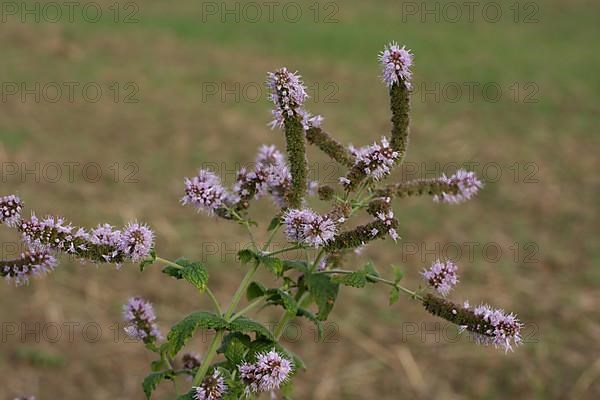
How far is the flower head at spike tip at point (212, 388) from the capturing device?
1916 millimetres

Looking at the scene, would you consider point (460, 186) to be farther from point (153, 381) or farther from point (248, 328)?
point (153, 381)

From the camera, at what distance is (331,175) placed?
1063 cm

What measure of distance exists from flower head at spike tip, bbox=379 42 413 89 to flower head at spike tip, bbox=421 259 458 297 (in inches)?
19.7

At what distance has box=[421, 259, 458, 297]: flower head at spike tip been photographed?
2.29 metres

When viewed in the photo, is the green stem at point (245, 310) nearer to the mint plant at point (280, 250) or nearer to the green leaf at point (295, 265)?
the mint plant at point (280, 250)

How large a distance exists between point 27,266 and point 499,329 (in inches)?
46.4

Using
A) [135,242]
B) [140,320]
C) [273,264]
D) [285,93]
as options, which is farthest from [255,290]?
[285,93]

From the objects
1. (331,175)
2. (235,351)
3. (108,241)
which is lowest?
(235,351)

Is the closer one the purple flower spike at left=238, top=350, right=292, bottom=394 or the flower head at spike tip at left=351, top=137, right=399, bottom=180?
the purple flower spike at left=238, top=350, right=292, bottom=394

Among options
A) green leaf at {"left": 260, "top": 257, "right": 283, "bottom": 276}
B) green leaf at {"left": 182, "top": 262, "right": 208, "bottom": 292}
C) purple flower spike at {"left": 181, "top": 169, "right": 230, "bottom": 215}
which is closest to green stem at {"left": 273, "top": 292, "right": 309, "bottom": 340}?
green leaf at {"left": 260, "top": 257, "right": 283, "bottom": 276}

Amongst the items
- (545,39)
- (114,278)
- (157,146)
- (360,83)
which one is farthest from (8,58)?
(545,39)

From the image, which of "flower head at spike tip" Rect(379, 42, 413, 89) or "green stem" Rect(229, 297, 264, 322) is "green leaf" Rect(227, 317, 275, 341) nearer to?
"green stem" Rect(229, 297, 264, 322)

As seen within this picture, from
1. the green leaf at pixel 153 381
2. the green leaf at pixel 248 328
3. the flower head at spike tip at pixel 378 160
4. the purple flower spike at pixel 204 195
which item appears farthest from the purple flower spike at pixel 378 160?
the green leaf at pixel 153 381

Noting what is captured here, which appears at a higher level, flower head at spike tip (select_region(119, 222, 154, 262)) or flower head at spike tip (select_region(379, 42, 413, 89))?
flower head at spike tip (select_region(379, 42, 413, 89))
